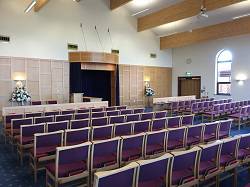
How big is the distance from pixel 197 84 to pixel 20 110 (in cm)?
1223

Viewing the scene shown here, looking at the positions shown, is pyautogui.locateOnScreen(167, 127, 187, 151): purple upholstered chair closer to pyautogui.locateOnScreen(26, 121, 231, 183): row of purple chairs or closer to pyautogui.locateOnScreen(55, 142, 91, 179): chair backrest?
pyautogui.locateOnScreen(26, 121, 231, 183): row of purple chairs

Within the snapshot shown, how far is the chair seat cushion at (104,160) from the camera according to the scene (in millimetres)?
3340

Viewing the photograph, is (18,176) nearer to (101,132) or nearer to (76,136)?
(76,136)

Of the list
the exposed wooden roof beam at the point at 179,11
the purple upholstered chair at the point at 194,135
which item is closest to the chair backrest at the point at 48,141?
the purple upholstered chair at the point at 194,135

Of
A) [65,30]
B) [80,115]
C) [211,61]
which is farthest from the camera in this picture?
[211,61]

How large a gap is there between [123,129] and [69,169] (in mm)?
1887

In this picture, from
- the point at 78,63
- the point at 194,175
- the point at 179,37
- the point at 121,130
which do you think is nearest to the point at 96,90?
the point at 78,63

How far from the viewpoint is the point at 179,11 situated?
12.0m

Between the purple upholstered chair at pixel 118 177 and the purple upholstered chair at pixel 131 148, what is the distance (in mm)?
1209

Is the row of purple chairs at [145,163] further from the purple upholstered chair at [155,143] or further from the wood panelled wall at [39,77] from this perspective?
the wood panelled wall at [39,77]

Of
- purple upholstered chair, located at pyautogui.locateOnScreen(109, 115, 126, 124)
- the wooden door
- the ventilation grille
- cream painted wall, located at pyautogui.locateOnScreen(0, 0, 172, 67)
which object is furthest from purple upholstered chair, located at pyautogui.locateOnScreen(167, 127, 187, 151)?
the wooden door

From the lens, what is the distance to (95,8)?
45.5ft

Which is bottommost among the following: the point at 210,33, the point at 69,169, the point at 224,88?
the point at 69,169

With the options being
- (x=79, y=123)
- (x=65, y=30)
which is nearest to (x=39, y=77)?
(x=65, y=30)
